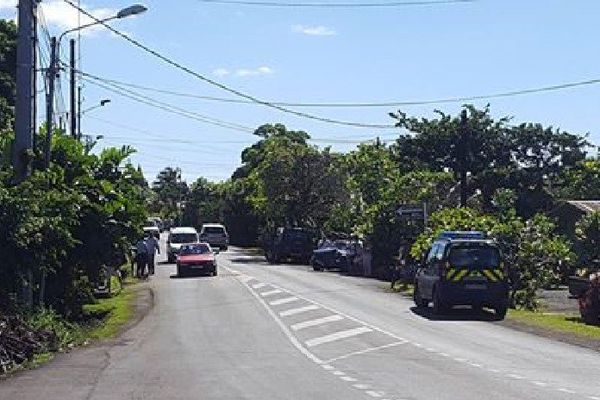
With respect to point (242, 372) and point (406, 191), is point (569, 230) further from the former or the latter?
point (242, 372)

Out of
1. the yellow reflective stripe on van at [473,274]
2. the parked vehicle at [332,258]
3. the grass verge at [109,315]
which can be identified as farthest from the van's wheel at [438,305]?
the parked vehicle at [332,258]

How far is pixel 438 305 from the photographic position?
29.1m

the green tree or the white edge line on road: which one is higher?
the green tree

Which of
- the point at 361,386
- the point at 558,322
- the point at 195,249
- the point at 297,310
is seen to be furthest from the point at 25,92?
the point at 195,249

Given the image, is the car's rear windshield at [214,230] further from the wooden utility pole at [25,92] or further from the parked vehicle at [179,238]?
the wooden utility pole at [25,92]

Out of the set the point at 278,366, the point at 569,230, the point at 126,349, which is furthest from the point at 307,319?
the point at 569,230

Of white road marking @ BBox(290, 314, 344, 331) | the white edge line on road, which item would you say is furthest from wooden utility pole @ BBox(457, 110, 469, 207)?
white road marking @ BBox(290, 314, 344, 331)

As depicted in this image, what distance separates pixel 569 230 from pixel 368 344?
3338cm

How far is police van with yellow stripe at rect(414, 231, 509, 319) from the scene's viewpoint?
28.5 m

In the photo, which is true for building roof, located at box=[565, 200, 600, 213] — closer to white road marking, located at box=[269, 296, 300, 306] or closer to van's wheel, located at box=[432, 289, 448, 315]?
white road marking, located at box=[269, 296, 300, 306]

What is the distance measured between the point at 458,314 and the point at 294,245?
1355 inches

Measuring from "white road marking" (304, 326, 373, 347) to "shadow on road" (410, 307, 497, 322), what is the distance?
12.8 ft

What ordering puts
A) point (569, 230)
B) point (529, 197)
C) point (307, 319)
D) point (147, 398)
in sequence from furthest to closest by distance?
point (529, 197)
point (569, 230)
point (307, 319)
point (147, 398)

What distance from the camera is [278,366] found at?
17.5m
